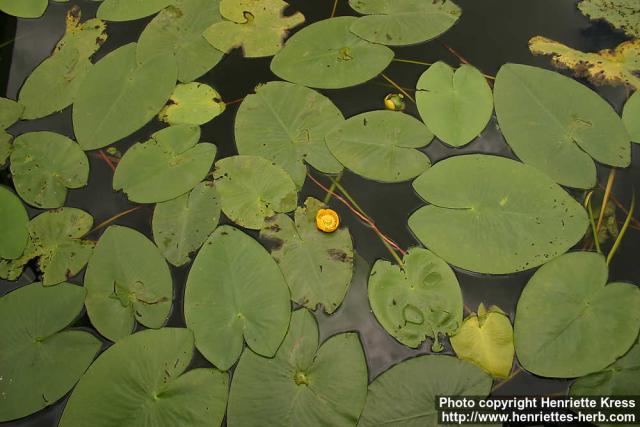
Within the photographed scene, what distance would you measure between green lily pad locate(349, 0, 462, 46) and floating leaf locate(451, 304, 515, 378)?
1195 millimetres

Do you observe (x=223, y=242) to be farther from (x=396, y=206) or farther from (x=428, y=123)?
(x=428, y=123)

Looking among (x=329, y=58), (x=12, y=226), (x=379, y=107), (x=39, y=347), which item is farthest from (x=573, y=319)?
(x=12, y=226)

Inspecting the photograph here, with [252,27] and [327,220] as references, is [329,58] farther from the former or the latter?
[327,220]

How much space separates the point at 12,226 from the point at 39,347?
0.49 m

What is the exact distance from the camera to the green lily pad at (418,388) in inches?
55.6

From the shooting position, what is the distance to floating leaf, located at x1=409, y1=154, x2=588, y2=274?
62.0 inches

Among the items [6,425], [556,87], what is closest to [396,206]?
[556,87]

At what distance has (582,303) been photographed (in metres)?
1.51

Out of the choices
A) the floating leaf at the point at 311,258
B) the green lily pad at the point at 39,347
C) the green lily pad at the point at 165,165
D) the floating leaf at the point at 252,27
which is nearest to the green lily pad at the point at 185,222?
the green lily pad at the point at 165,165

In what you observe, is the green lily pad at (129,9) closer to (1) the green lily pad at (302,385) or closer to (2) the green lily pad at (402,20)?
(2) the green lily pad at (402,20)

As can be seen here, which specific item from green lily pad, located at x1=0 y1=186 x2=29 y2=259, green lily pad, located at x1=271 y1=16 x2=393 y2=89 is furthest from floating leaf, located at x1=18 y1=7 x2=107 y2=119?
green lily pad, located at x1=271 y1=16 x2=393 y2=89

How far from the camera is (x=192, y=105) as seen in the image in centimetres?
193

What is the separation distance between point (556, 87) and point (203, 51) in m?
1.46

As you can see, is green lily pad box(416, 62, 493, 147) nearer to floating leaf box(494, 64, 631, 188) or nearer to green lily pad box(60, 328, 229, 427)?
floating leaf box(494, 64, 631, 188)
